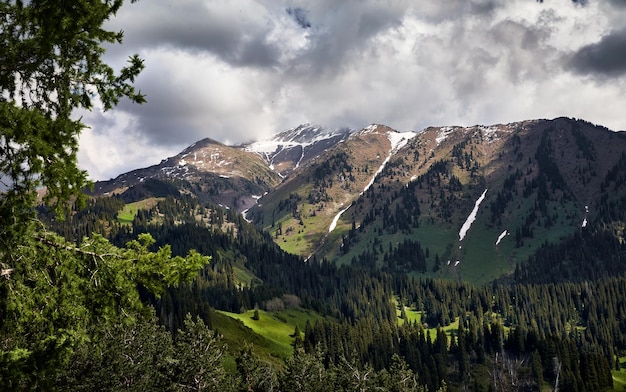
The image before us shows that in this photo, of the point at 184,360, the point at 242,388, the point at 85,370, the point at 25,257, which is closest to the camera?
the point at 25,257

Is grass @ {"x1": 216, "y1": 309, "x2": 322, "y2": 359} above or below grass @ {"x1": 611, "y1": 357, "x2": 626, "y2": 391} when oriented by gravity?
above

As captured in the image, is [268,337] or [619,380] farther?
[268,337]

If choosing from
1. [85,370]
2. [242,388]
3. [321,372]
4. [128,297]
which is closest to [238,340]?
[242,388]

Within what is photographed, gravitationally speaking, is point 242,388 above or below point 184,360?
below

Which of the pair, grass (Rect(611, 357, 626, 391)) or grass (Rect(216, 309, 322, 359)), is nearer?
grass (Rect(216, 309, 322, 359))

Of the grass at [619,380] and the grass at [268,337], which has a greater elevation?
the grass at [268,337]

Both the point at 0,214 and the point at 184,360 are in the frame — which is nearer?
the point at 0,214

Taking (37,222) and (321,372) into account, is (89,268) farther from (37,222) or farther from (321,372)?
(321,372)

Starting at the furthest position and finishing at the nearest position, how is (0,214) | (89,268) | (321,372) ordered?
(321,372)
(89,268)
(0,214)

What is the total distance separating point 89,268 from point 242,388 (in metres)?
54.8

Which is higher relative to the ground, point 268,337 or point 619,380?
point 268,337

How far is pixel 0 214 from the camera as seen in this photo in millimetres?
13484

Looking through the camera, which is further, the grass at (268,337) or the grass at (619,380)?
the grass at (619,380)

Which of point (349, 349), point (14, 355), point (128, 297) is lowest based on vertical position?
point (349, 349)
